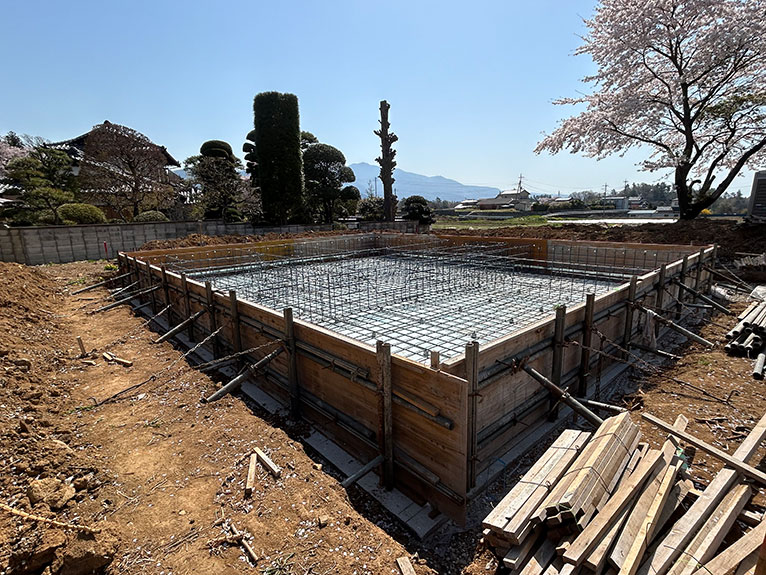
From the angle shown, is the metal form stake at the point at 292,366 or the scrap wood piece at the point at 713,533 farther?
the metal form stake at the point at 292,366

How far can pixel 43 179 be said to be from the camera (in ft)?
61.8

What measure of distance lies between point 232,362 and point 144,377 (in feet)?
4.43

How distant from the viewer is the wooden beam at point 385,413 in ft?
12.2

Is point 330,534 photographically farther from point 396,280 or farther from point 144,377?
point 396,280

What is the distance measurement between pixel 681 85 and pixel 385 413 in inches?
705

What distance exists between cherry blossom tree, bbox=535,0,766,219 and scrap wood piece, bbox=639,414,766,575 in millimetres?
16293

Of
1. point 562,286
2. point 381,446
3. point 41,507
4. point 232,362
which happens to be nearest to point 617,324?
point 562,286

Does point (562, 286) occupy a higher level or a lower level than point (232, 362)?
higher

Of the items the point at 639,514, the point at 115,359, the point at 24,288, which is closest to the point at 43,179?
the point at 24,288

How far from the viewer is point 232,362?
20.9ft

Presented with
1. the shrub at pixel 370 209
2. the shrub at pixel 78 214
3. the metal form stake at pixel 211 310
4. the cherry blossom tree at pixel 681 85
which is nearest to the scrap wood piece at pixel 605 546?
the metal form stake at pixel 211 310

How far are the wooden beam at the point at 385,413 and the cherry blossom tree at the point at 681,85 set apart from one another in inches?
674

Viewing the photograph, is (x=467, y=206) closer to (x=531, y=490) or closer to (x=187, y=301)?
(x=187, y=301)

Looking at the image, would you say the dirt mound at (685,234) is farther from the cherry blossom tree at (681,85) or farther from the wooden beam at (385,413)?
the wooden beam at (385,413)
